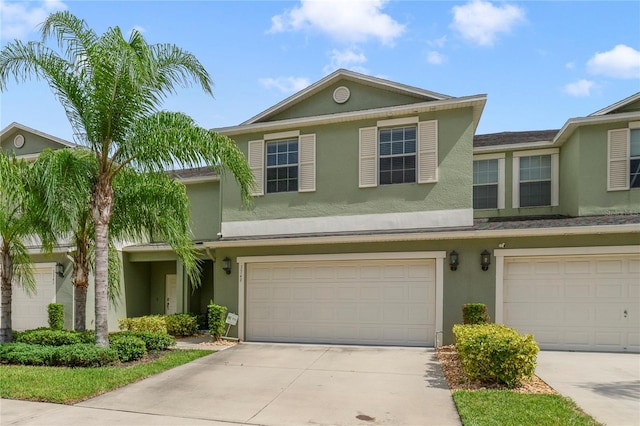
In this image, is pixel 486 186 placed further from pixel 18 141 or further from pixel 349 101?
pixel 18 141

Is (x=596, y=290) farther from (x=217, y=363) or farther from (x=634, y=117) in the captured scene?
(x=217, y=363)

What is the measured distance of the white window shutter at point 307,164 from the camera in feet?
39.5

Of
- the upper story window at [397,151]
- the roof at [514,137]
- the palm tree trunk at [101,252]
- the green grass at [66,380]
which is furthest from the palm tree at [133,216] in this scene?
the roof at [514,137]

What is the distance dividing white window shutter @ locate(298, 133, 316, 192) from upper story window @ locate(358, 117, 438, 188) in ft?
4.46

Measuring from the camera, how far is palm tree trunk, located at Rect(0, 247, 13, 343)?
10344 millimetres

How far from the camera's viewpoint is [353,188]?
11.7 m

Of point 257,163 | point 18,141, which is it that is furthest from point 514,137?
point 18,141

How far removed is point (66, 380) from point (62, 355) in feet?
4.86

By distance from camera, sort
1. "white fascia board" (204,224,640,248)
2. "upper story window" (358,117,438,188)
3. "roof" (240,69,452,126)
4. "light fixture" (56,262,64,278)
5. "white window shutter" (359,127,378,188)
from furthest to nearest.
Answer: "light fixture" (56,262,64,278), "white window shutter" (359,127,378,188), "roof" (240,69,452,126), "upper story window" (358,117,438,188), "white fascia board" (204,224,640,248)

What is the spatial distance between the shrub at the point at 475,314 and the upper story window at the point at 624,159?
5.02m

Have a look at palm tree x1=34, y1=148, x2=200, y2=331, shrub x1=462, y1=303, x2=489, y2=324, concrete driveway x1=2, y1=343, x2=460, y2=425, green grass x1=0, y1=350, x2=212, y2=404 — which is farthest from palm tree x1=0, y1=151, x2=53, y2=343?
shrub x1=462, y1=303, x2=489, y2=324

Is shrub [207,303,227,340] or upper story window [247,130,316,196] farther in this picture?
upper story window [247,130,316,196]

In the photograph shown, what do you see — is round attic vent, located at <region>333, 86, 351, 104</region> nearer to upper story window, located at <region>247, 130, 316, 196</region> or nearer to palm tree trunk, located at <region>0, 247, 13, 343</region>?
upper story window, located at <region>247, 130, 316, 196</region>

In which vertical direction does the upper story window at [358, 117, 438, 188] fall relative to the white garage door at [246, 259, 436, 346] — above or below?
above
